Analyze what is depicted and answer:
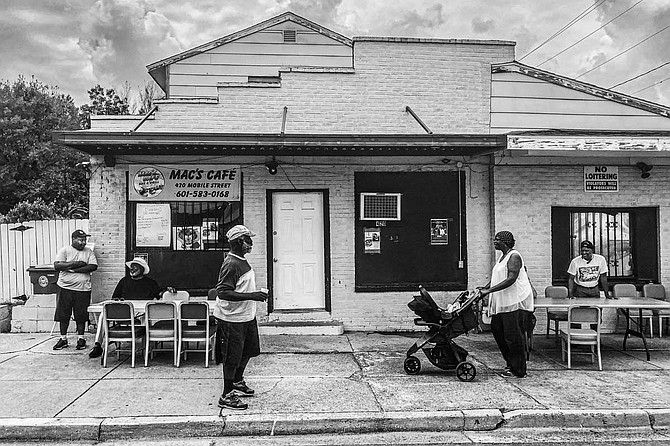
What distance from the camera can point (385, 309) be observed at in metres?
10.7

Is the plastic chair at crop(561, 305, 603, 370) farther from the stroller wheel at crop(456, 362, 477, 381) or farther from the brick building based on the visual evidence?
the brick building

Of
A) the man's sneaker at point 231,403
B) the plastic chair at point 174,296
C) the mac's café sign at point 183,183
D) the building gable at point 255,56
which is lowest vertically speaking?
the man's sneaker at point 231,403

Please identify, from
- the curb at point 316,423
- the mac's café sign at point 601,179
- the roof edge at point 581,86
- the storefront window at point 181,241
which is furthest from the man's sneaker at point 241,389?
the roof edge at point 581,86

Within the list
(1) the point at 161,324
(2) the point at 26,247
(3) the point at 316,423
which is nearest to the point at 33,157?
(2) the point at 26,247

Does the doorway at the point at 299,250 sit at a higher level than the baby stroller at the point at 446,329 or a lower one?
higher

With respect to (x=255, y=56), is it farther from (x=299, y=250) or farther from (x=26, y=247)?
(x=26, y=247)

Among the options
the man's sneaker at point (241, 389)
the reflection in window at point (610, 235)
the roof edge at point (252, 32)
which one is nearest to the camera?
the man's sneaker at point (241, 389)

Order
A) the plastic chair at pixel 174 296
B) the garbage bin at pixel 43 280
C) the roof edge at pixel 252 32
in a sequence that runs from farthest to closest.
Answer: the roof edge at pixel 252 32 → the garbage bin at pixel 43 280 → the plastic chair at pixel 174 296

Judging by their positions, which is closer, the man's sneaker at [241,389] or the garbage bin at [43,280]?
the man's sneaker at [241,389]

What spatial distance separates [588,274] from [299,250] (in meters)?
4.94

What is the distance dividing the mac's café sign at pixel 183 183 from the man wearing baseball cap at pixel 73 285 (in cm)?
151

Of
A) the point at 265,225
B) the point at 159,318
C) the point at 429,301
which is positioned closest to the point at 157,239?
the point at 265,225

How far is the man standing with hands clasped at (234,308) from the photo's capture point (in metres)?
6.15

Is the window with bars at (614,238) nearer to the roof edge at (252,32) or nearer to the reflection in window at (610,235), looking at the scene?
the reflection in window at (610,235)
